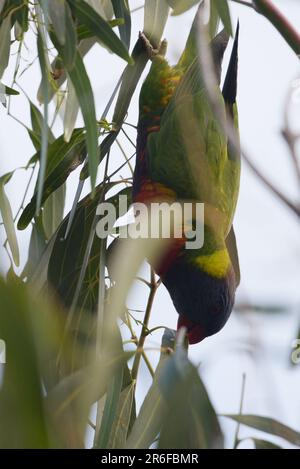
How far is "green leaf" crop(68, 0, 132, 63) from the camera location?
131 cm

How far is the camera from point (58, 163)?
1.62 metres

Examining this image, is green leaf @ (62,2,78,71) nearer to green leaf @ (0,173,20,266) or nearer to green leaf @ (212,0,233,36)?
green leaf @ (212,0,233,36)

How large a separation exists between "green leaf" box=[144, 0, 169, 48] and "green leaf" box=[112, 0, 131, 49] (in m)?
0.10

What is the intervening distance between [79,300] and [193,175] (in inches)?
22.4

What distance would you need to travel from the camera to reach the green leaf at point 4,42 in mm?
1536

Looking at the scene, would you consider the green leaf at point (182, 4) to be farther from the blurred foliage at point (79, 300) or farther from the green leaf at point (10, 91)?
Result: the green leaf at point (10, 91)

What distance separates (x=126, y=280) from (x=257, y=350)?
34 centimetres

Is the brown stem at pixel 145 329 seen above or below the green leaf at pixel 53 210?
below

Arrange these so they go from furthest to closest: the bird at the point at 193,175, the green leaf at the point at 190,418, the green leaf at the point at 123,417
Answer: the bird at the point at 193,175
the green leaf at the point at 123,417
the green leaf at the point at 190,418

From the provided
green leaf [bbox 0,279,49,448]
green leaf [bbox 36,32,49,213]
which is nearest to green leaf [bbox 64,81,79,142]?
green leaf [bbox 36,32,49,213]

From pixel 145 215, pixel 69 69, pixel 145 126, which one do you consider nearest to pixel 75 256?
pixel 145 215

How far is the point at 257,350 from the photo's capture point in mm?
785

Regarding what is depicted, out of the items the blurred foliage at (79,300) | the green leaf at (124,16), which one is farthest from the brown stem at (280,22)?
the green leaf at (124,16)

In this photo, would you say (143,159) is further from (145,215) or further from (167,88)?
(145,215)
